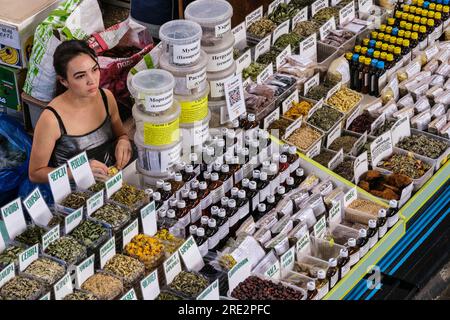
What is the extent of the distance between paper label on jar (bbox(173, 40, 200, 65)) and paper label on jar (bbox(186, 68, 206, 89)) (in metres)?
0.07

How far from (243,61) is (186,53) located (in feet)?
3.17

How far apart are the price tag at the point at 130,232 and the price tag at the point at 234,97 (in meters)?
0.99

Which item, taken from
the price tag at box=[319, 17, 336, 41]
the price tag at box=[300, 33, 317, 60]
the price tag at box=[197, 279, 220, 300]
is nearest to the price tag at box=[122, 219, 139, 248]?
the price tag at box=[197, 279, 220, 300]

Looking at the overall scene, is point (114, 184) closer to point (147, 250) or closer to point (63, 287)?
point (147, 250)

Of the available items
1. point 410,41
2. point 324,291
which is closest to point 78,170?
point 324,291

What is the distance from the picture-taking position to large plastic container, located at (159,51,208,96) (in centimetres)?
452

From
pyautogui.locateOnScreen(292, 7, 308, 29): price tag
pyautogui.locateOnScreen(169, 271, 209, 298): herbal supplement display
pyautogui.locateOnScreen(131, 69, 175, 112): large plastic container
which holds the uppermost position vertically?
pyautogui.locateOnScreen(131, 69, 175, 112): large plastic container

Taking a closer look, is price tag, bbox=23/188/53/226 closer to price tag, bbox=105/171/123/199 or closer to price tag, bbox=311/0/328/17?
price tag, bbox=105/171/123/199

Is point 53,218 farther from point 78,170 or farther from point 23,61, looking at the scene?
point 23,61

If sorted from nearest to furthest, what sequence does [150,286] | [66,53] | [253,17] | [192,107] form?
[150,286] → [192,107] → [66,53] → [253,17]

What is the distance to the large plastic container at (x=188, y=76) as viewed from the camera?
4.52 meters

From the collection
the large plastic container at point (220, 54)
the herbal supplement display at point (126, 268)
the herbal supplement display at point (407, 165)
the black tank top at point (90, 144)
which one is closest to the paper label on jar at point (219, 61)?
the large plastic container at point (220, 54)

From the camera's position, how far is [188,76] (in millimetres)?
4516

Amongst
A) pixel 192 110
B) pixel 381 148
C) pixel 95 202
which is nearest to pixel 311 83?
pixel 381 148
